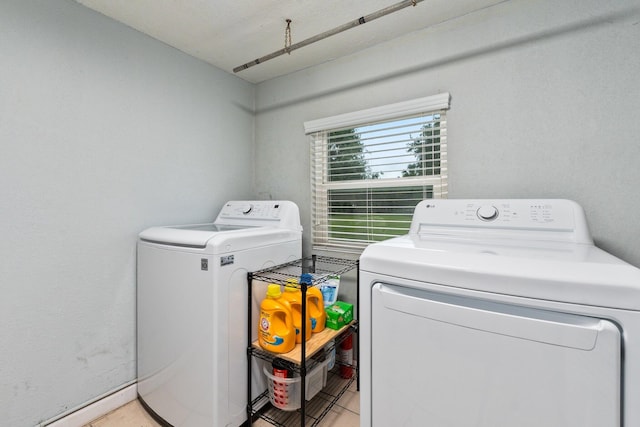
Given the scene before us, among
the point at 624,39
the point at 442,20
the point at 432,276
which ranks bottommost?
the point at 432,276

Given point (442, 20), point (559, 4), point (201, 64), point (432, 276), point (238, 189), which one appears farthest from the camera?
point (238, 189)

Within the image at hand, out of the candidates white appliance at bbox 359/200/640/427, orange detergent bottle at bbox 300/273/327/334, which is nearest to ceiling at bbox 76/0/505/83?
white appliance at bbox 359/200/640/427

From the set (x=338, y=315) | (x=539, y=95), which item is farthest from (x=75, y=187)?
(x=539, y=95)

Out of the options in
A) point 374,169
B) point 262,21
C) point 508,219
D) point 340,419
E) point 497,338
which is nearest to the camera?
point 497,338

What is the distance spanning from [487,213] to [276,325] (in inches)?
47.0

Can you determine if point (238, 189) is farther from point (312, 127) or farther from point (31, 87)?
point (31, 87)

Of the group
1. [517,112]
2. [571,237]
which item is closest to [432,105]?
[517,112]

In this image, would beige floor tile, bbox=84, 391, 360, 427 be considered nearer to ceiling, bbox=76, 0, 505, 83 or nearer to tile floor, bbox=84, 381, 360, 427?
tile floor, bbox=84, 381, 360, 427

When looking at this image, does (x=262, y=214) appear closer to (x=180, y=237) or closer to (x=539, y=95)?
(x=180, y=237)

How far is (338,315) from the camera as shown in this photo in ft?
5.33

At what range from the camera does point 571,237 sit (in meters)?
1.20

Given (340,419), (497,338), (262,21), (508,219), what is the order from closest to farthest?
(497,338)
(508,219)
(340,419)
(262,21)

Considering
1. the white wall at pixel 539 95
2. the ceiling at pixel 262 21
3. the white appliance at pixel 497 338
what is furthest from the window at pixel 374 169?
the white appliance at pixel 497 338

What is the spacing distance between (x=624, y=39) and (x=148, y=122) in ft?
8.66
